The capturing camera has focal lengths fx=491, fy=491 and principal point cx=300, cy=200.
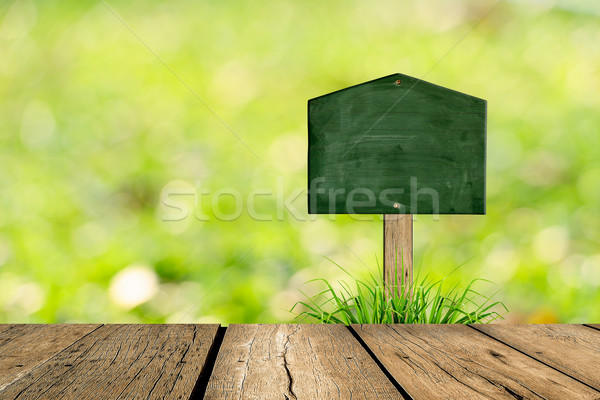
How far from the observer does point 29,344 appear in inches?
34.3

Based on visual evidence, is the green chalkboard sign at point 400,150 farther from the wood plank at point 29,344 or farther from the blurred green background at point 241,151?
the wood plank at point 29,344

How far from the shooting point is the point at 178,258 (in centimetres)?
224

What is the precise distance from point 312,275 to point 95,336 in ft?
4.47

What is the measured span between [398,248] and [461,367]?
2.69 feet

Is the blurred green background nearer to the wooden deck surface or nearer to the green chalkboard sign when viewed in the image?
the green chalkboard sign

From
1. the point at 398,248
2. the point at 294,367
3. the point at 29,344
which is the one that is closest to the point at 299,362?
the point at 294,367

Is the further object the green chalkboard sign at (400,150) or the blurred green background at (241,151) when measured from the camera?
the blurred green background at (241,151)

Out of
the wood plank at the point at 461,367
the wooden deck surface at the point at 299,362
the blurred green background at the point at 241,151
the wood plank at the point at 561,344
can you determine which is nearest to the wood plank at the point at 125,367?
the wooden deck surface at the point at 299,362

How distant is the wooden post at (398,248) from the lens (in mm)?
1562

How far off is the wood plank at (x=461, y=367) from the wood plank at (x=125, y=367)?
304 millimetres

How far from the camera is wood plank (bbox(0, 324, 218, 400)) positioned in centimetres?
65

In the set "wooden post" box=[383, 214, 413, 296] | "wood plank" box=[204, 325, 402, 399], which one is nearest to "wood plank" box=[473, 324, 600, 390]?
"wood plank" box=[204, 325, 402, 399]

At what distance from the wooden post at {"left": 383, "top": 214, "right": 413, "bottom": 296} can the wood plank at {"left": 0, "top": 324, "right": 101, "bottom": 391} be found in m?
0.90

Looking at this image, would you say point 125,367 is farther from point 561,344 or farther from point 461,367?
point 561,344
